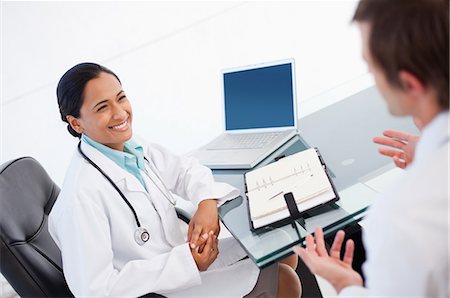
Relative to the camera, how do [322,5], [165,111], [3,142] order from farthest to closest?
[322,5]
[165,111]
[3,142]

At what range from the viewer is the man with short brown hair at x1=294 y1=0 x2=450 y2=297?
0.54 metres

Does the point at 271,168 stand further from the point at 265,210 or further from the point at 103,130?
the point at 103,130

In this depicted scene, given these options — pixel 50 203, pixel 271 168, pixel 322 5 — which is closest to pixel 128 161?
pixel 50 203

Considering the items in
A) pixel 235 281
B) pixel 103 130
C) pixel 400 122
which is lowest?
pixel 235 281

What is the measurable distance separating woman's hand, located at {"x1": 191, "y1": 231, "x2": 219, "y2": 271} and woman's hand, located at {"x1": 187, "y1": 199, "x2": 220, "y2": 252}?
Result: 0.01 metres

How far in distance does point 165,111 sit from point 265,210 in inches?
62.1

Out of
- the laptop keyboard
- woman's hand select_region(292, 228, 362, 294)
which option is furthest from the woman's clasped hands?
the laptop keyboard

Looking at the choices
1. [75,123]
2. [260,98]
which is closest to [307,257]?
[75,123]

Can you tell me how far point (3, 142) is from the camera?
88.5 inches

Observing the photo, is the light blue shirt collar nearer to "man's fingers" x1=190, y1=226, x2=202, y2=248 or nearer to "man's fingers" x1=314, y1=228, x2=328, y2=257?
"man's fingers" x1=190, y1=226, x2=202, y2=248

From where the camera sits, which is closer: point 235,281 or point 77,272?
point 77,272

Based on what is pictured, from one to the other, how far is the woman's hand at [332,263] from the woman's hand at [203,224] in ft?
1.02

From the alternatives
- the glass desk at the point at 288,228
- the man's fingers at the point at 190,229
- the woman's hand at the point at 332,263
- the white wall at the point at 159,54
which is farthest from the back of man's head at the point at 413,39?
the white wall at the point at 159,54

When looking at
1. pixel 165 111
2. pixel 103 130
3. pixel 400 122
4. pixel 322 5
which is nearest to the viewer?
A: pixel 103 130
